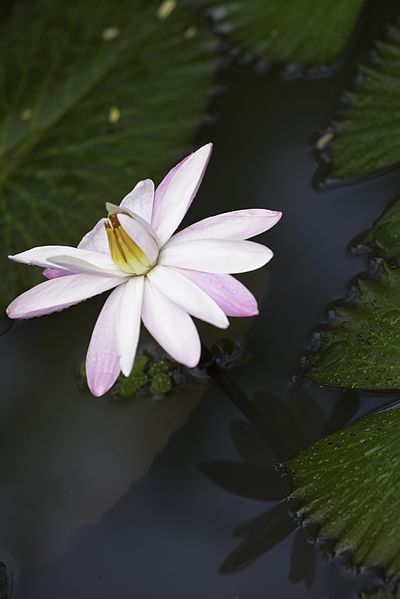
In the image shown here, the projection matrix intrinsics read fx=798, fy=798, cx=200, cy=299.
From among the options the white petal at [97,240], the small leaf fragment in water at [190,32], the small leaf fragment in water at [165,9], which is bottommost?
the white petal at [97,240]

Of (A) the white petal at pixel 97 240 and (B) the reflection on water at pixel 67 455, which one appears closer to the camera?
(A) the white petal at pixel 97 240

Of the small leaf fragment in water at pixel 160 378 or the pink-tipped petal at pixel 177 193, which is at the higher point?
the pink-tipped petal at pixel 177 193

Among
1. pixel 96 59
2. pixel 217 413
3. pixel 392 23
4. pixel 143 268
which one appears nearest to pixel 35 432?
pixel 217 413

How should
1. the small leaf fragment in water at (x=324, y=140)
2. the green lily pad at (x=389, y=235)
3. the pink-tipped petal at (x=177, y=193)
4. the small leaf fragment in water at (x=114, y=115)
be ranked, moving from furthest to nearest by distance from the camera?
the small leaf fragment in water at (x=114, y=115)
the small leaf fragment in water at (x=324, y=140)
the green lily pad at (x=389, y=235)
the pink-tipped petal at (x=177, y=193)

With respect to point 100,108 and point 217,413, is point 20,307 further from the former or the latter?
point 100,108

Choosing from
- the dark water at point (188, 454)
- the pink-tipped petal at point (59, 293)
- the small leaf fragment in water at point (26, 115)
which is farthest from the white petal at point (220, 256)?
the small leaf fragment in water at point (26, 115)

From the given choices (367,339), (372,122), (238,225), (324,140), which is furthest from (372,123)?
(238,225)

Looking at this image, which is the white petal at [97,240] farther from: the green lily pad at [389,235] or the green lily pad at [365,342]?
the green lily pad at [389,235]

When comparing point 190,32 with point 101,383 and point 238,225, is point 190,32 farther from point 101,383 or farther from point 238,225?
point 101,383
